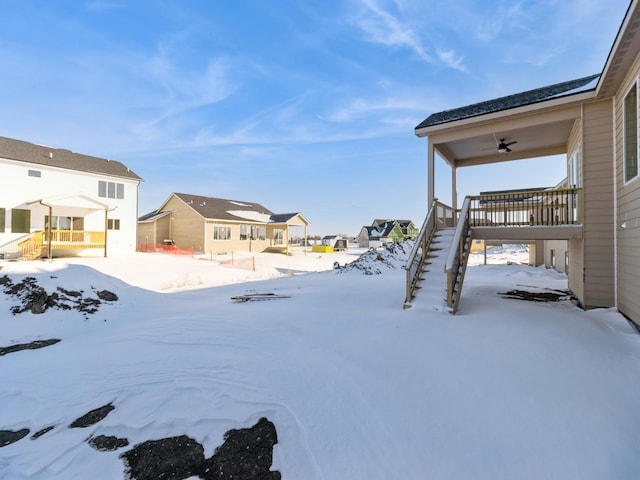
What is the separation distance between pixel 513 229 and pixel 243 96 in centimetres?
1332

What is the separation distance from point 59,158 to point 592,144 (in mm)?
26326

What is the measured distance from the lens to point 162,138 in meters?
20.1

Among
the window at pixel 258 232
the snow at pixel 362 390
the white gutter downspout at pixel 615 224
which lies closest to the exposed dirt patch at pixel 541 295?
the snow at pixel 362 390

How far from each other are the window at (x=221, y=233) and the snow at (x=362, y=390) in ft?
68.0

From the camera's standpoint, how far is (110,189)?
21.5 metres

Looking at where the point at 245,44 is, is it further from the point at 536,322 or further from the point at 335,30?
the point at 536,322

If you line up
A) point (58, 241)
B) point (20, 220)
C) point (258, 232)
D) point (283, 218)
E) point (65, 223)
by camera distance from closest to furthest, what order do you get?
1. point (20, 220)
2. point (58, 241)
3. point (65, 223)
4. point (258, 232)
5. point (283, 218)

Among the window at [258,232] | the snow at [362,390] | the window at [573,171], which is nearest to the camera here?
the snow at [362,390]

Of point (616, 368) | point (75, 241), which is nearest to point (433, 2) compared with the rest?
point (616, 368)

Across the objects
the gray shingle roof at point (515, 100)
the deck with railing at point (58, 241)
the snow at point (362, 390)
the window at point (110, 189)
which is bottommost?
the snow at point (362, 390)

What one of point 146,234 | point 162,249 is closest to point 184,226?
point 162,249

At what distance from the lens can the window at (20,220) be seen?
55.3 ft

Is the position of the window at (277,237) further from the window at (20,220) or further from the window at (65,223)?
the window at (20,220)

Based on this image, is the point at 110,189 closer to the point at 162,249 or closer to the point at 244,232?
the point at 162,249
